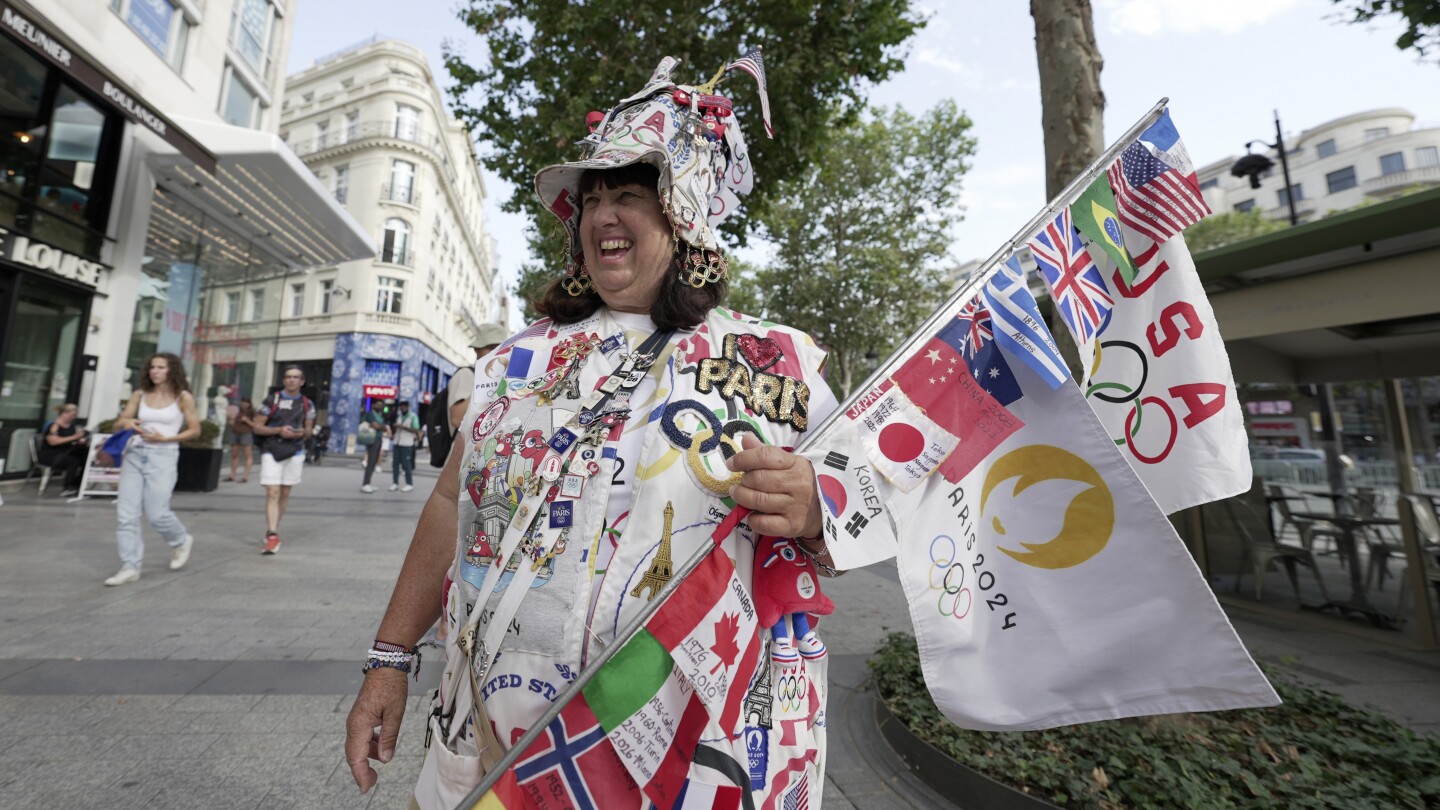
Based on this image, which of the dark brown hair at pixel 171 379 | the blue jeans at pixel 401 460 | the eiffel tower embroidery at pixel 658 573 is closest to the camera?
the eiffel tower embroidery at pixel 658 573

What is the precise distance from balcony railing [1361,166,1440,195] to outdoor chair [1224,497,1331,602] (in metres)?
53.3

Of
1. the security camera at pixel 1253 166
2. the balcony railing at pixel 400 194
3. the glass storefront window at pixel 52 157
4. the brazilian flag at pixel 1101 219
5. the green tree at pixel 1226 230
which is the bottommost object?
the brazilian flag at pixel 1101 219

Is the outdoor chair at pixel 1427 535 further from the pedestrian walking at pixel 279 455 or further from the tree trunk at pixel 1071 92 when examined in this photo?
the pedestrian walking at pixel 279 455

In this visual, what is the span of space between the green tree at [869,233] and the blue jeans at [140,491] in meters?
16.2

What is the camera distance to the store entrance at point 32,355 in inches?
376

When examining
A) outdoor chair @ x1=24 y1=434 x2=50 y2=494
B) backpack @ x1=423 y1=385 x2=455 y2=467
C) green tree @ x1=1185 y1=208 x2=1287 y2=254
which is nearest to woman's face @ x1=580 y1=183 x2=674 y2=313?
backpack @ x1=423 y1=385 x2=455 y2=467

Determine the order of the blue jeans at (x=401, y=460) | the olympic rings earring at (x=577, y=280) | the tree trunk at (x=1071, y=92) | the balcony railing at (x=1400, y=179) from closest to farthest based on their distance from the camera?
the olympic rings earring at (x=577, y=280), the tree trunk at (x=1071, y=92), the blue jeans at (x=401, y=460), the balcony railing at (x=1400, y=179)

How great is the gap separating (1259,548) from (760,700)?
701cm

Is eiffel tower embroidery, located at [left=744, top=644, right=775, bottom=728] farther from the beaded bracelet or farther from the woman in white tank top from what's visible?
the woman in white tank top

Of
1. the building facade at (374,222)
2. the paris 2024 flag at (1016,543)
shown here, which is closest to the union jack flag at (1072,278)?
the paris 2024 flag at (1016,543)

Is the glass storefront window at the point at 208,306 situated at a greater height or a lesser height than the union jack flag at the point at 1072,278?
greater

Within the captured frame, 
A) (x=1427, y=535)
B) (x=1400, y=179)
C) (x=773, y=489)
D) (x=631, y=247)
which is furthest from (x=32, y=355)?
(x=1400, y=179)

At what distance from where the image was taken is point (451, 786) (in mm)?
1255

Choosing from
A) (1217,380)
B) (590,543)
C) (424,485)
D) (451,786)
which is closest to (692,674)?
(590,543)
